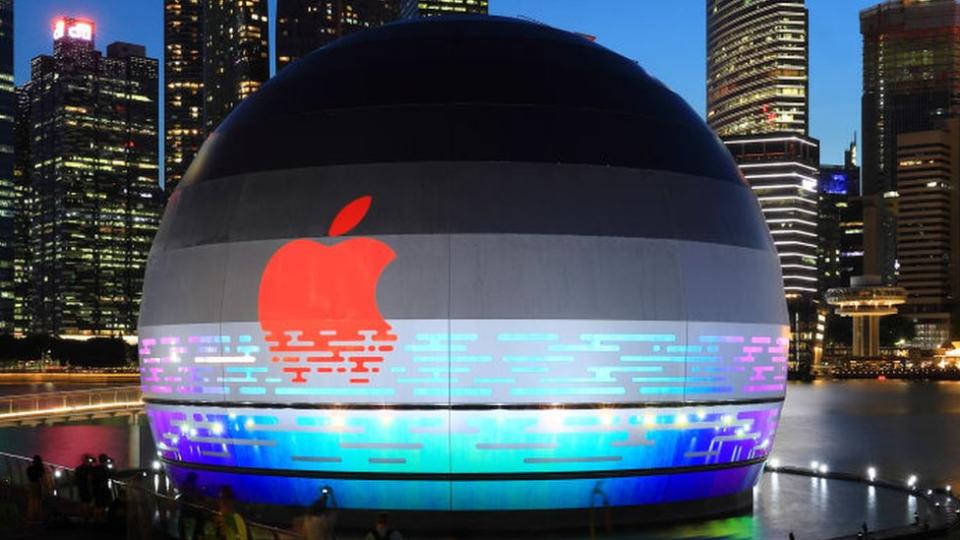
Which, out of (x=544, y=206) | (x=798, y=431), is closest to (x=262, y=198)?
(x=544, y=206)

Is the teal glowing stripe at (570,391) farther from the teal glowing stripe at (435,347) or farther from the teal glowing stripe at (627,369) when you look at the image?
the teal glowing stripe at (435,347)

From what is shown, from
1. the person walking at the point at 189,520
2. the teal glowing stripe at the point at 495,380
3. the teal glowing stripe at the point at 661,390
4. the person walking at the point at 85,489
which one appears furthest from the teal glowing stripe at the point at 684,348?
the person walking at the point at 85,489

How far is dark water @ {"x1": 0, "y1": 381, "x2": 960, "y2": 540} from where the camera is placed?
76.1 feet

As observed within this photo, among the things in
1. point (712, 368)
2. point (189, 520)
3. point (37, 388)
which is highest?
point (712, 368)

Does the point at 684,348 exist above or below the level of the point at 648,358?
above

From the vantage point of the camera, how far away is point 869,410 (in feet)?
246

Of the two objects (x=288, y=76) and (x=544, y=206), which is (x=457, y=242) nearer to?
(x=544, y=206)

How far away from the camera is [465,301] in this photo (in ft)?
71.9

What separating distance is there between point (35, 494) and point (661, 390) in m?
11.6

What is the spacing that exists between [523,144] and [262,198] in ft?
16.9

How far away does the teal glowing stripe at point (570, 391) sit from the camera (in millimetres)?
21781

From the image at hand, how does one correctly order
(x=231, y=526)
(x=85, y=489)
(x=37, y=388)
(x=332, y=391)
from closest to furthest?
(x=231, y=526) → (x=332, y=391) → (x=85, y=489) → (x=37, y=388)

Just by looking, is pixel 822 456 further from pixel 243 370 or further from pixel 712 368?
pixel 243 370

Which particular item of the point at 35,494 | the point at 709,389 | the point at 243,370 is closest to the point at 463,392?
the point at 243,370
